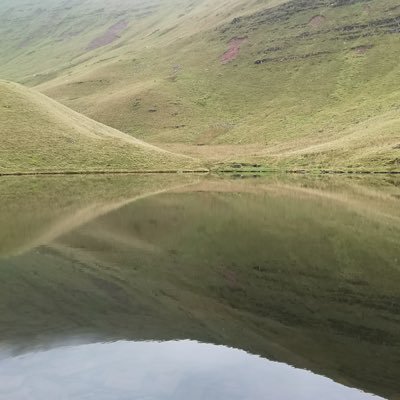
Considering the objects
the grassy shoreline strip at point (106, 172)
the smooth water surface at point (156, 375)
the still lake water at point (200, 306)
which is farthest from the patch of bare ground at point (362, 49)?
the smooth water surface at point (156, 375)

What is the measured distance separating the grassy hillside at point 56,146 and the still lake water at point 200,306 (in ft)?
165

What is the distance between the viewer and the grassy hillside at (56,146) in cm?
9038

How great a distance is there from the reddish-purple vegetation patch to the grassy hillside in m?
83.5

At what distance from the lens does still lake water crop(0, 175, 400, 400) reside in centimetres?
1342

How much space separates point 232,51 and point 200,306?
178857mm

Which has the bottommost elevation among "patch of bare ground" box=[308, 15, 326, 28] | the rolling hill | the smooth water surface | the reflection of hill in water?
the rolling hill

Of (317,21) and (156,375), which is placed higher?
(156,375)

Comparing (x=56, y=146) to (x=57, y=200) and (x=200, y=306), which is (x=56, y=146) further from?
(x=200, y=306)

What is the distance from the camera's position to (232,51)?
620 feet

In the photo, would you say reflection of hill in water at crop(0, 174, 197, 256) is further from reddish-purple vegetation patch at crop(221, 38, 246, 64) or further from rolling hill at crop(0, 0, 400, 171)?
reddish-purple vegetation patch at crop(221, 38, 246, 64)

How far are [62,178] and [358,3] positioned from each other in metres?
144

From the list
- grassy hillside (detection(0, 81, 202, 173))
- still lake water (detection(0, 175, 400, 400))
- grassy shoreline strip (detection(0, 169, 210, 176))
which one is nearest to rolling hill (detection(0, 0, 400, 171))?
grassy shoreline strip (detection(0, 169, 210, 176))

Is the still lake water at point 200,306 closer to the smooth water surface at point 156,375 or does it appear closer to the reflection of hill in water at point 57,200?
the smooth water surface at point 156,375

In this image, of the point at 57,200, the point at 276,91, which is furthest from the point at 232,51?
the point at 57,200
